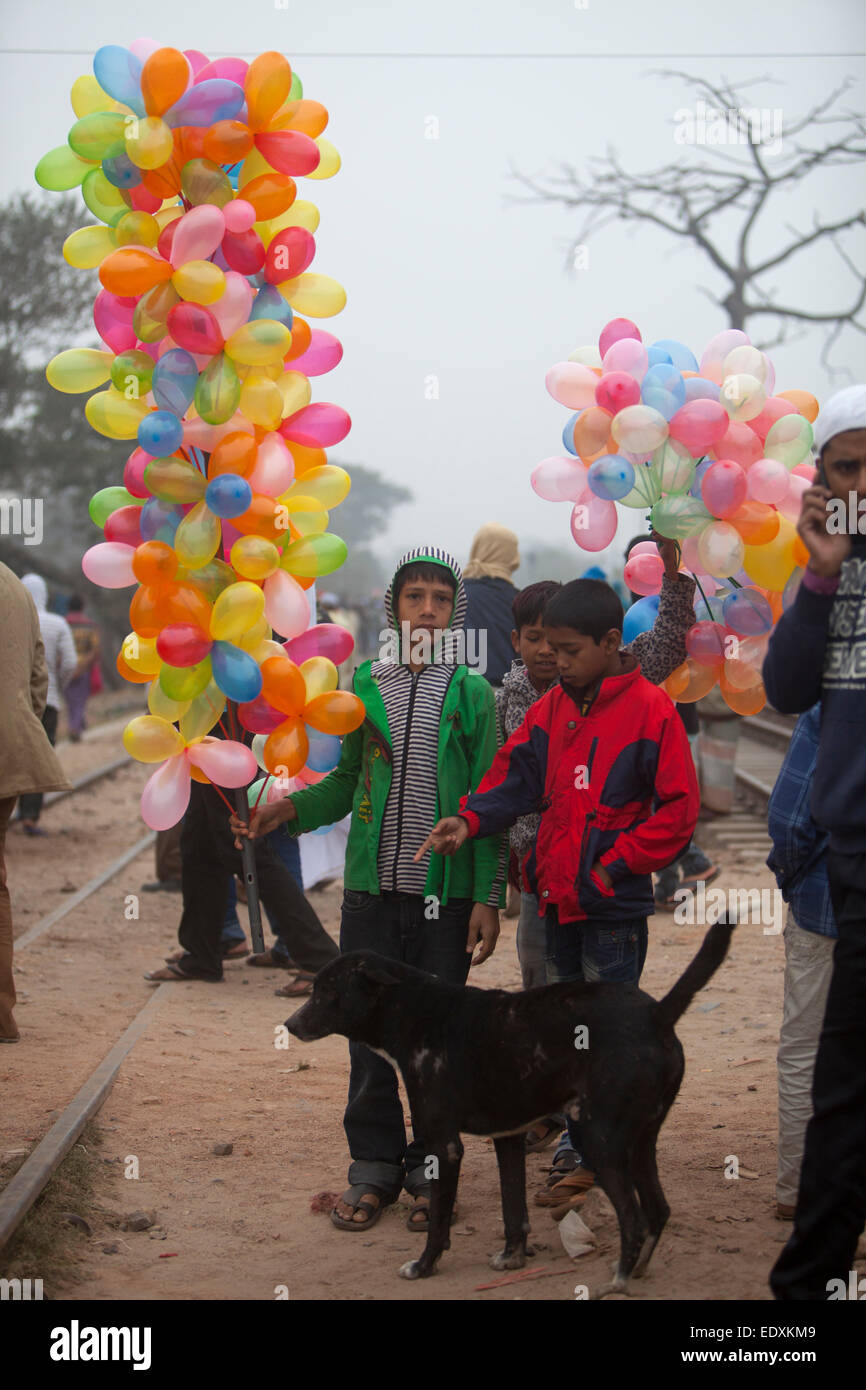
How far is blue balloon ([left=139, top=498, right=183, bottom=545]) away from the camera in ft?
15.2

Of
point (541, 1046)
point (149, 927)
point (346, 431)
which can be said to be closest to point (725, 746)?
point (149, 927)

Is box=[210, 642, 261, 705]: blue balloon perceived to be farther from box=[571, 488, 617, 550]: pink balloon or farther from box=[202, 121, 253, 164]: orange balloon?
box=[202, 121, 253, 164]: orange balloon

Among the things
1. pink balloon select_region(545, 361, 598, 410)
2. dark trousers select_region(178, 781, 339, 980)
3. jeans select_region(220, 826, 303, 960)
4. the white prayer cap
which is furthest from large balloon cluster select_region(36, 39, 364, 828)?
jeans select_region(220, 826, 303, 960)

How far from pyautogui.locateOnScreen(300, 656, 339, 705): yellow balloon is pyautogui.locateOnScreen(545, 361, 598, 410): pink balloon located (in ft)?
4.16

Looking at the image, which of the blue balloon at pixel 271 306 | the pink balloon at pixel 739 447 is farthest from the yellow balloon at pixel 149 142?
the pink balloon at pixel 739 447

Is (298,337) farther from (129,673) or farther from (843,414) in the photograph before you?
(843,414)

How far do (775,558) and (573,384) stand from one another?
3.19 feet

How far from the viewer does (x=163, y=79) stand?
4453 millimetres

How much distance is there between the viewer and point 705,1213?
426 cm

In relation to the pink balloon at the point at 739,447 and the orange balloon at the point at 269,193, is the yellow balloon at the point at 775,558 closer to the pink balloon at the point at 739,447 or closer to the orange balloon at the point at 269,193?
the pink balloon at the point at 739,447

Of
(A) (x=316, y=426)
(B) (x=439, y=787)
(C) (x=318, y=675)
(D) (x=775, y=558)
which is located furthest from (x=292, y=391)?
(D) (x=775, y=558)

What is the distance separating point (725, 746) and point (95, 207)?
349 inches

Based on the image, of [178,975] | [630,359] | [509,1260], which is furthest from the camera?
[178,975]

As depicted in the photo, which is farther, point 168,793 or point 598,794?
point 168,793
